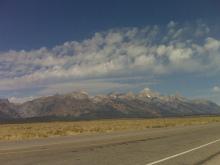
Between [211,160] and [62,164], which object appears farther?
[211,160]

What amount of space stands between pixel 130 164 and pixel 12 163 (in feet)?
13.2

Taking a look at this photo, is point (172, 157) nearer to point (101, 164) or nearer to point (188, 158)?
point (188, 158)

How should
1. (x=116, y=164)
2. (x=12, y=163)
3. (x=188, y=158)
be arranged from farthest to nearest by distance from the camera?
(x=188, y=158), (x=12, y=163), (x=116, y=164)

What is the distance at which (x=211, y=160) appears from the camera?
588 inches

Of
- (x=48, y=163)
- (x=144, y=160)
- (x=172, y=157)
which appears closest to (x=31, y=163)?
(x=48, y=163)

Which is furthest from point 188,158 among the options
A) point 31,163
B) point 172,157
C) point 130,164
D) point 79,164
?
point 31,163

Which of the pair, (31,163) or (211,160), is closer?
(31,163)

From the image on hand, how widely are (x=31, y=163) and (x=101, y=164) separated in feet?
7.82

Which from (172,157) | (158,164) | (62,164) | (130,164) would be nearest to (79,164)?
(62,164)

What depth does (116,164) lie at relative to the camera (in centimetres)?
1338

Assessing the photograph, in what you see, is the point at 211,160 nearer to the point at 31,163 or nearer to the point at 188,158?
the point at 188,158

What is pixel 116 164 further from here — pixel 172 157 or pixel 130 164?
pixel 172 157

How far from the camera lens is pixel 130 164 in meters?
13.4

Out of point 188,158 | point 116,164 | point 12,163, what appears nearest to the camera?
point 116,164
